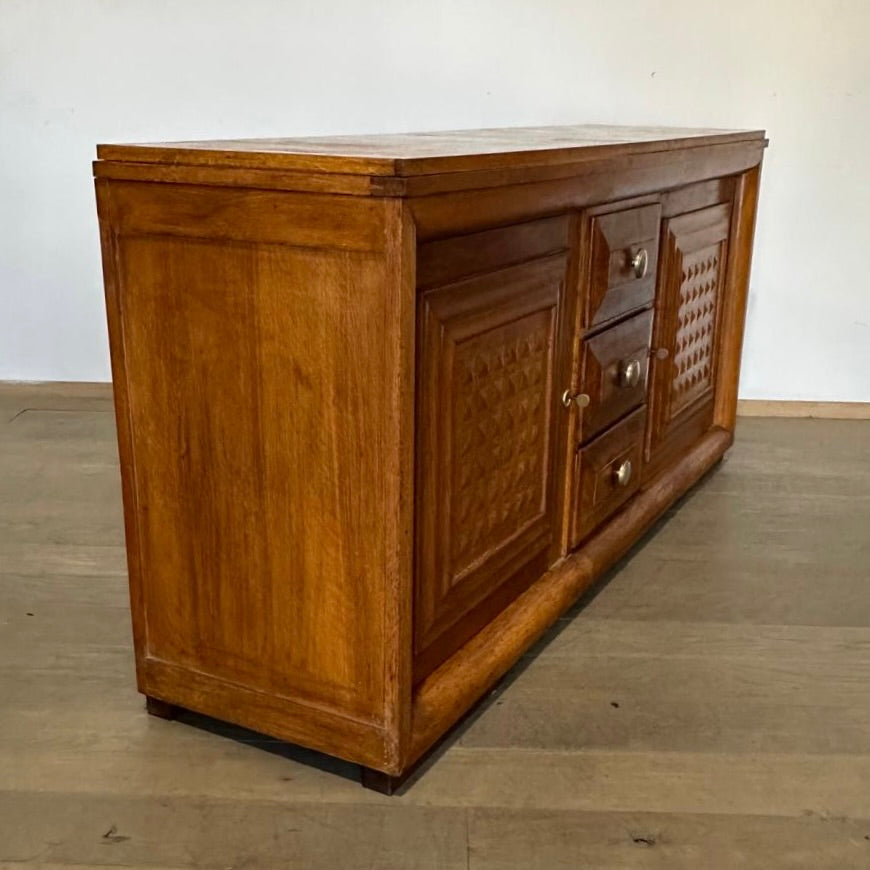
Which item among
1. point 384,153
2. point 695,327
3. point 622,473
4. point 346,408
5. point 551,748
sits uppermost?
point 384,153

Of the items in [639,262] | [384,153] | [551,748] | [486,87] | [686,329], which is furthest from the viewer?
[486,87]

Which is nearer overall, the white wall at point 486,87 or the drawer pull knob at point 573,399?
the drawer pull knob at point 573,399

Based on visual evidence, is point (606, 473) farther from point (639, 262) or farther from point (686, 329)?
point (686, 329)

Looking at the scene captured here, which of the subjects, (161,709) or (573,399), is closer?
(161,709)

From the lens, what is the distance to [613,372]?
158 centimetres

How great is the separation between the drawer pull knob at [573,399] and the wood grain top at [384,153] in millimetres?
312

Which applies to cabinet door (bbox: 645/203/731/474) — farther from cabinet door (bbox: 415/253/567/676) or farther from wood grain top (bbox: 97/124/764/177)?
cabinet door (bbox: 415/253/567/676)

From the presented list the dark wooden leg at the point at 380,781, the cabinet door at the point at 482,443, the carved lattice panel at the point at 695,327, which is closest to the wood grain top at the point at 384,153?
the cabinet door at the point at 482,443

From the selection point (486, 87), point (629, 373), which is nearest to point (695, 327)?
point (629, 373)

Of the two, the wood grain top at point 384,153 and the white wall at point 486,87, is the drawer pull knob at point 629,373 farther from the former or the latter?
the white wall at point 486,87

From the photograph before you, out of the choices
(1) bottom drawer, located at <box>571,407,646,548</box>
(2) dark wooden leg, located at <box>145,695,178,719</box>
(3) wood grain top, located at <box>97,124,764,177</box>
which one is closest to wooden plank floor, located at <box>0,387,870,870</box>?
(2) dark wooden leg, located at <box>145,695,178,719</box>

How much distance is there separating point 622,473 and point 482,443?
460 millimetres

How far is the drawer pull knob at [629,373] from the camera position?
1.61 meters

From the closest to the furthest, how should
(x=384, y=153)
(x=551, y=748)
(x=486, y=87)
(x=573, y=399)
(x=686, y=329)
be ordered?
(x=384, y=153)
(x=551, y=748)
(x=573, y=399)
(x=686, y=329)
(x=486, y=87)
